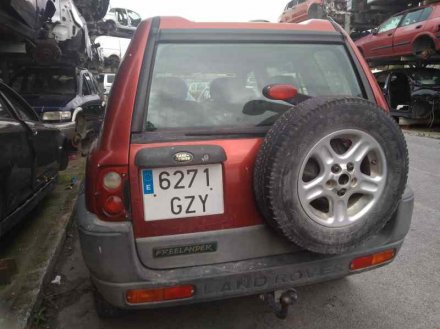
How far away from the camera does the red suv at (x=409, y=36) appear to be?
10.6 metres

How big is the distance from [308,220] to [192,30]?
48.0 inches

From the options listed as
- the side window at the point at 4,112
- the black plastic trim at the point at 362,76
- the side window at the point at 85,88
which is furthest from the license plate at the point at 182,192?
the side window at the point at 85,88

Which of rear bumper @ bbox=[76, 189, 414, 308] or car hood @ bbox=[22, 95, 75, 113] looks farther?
car hood @ bbox=[22, 95, 75, 113]

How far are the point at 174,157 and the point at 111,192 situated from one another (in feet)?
1.19

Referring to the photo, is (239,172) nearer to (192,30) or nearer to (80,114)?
(192,30)

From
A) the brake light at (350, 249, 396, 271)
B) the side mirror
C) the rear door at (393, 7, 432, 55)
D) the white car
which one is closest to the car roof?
the side mirror

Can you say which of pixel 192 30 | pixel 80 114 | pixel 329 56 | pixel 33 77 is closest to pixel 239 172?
pixel 192 30

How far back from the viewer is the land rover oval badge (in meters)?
2.07

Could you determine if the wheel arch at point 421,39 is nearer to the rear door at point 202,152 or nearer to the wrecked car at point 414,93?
the wrecked car at point 414,93

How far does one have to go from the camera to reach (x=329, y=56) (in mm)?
2689

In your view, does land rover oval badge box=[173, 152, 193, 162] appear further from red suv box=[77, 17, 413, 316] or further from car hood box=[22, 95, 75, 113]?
car hood box=[22, 95, 75, 113]

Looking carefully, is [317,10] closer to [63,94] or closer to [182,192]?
[63,94]

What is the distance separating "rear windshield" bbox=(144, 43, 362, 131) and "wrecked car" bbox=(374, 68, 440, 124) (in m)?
8.35

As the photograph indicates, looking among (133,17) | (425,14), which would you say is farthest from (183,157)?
(133,17)
